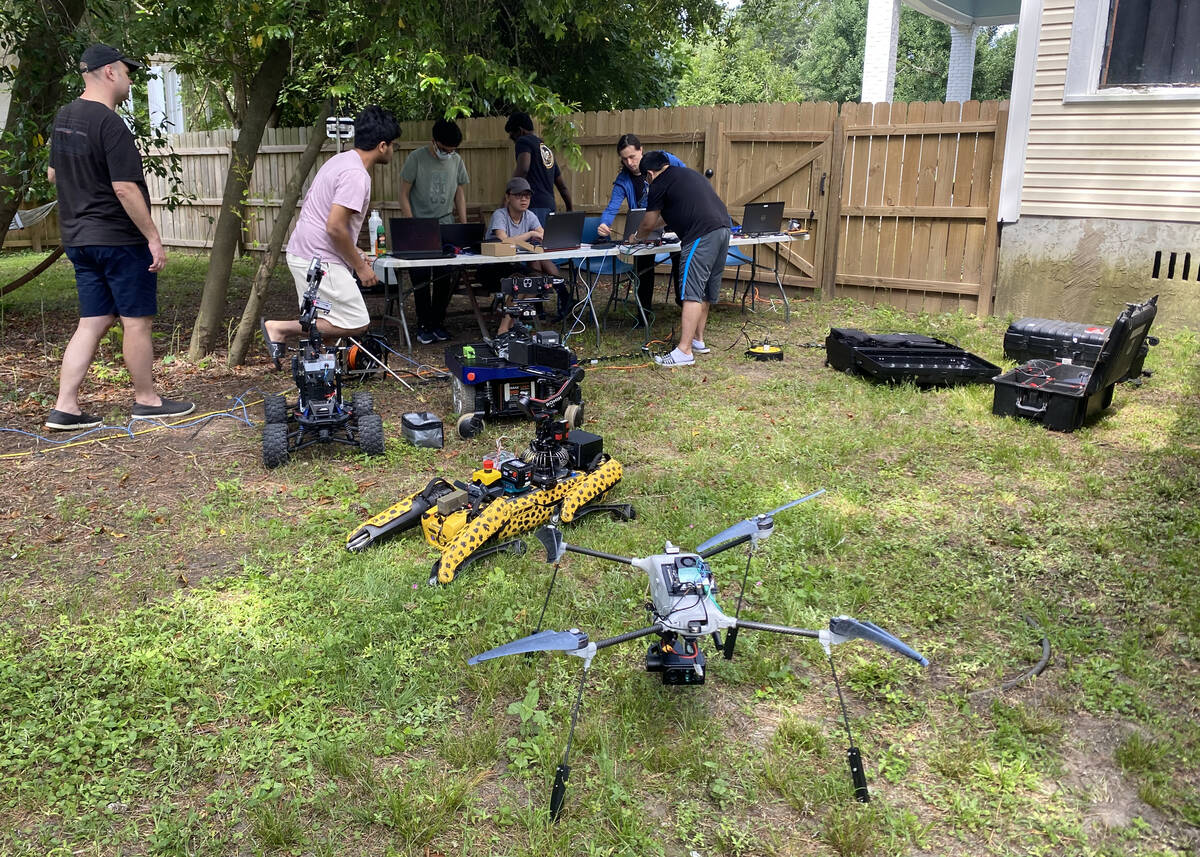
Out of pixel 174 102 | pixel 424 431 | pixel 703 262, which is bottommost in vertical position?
pixel 424 431

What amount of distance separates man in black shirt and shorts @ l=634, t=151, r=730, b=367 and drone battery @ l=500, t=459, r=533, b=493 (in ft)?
11.6

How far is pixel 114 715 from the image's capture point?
3.00 metres

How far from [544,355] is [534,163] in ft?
15.1

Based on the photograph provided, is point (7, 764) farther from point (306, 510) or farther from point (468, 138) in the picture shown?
point (468, 138)

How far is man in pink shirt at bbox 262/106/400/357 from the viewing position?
550 cm

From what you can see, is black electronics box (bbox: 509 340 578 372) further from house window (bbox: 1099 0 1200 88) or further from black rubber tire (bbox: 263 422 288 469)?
house window (bbox: 1099 0 1200 88)

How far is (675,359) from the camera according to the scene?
766cm

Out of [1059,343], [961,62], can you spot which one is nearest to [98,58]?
[1059,343]

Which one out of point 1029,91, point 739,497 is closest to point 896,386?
point 739,497

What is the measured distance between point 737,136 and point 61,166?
7.32 meters

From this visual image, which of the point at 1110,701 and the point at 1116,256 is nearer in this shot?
the point at 1110,701

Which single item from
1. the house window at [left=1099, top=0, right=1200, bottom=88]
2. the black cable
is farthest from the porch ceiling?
the black cable

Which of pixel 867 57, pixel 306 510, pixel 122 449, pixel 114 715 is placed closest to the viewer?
pixel 114 715

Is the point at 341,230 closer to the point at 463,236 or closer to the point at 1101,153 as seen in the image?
the point at 463,236
